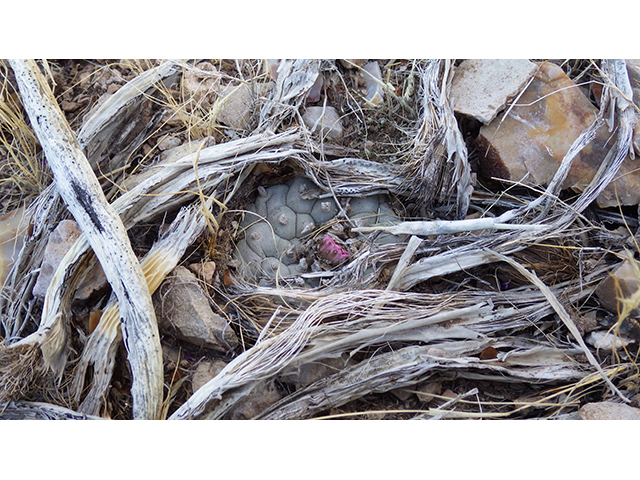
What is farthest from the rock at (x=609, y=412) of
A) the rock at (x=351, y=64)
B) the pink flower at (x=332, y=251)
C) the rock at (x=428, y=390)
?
the rock at (x=351, y=64)

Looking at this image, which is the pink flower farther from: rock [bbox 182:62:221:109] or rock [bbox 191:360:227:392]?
rock [bbox 182:62:221:109]

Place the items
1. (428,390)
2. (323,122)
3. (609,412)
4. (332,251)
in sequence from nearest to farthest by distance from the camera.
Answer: (609,412) < (428,390) < (332,251) < (323,122)

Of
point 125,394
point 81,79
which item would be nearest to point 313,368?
point 125,394

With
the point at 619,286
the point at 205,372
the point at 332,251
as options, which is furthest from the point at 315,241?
the point at 619,286

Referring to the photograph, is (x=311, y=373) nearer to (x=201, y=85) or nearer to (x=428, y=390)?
(x=428, y=390)

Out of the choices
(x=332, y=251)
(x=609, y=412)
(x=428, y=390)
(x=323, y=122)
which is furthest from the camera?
(x=323, y=122)
